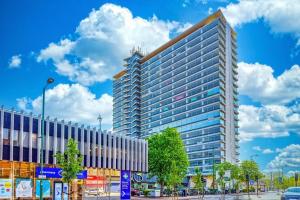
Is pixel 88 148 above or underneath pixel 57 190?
above

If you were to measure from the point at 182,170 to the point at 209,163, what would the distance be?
7362cm

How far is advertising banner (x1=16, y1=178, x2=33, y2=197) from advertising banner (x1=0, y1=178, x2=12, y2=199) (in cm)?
147

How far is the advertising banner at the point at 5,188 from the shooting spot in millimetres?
45022

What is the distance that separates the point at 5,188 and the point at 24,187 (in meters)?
3.28

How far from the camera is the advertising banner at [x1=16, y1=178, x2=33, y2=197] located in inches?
1875

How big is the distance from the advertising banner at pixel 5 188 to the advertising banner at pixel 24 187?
1.47 m

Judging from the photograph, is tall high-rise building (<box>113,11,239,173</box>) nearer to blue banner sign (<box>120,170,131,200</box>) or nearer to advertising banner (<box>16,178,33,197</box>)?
advertising banner (<box>16,178,33,197</box>)

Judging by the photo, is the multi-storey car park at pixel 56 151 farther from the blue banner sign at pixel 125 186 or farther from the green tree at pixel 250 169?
the green tree at pixel 250 169

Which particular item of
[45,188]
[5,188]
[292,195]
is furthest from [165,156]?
[292,195]

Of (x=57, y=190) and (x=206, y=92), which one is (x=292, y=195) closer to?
(x=57, y=190)

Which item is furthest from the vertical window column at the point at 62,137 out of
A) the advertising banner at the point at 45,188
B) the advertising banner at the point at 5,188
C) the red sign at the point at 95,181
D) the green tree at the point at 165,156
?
the green tree at the point at 165,156

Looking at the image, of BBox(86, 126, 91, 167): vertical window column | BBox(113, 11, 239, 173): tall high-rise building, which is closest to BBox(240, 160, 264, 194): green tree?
BBox(113, 11, 239, 173): tall high-rise building

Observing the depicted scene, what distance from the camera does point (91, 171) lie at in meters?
64.2

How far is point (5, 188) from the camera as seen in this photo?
149 ft
